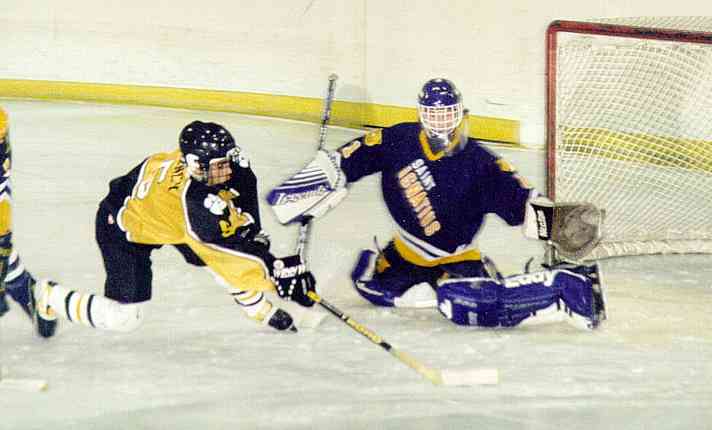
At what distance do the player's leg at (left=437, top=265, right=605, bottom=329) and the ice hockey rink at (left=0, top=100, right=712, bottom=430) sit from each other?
0.05 metres

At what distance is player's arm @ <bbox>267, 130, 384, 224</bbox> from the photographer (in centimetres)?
272

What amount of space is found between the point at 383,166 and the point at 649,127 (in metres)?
1.27

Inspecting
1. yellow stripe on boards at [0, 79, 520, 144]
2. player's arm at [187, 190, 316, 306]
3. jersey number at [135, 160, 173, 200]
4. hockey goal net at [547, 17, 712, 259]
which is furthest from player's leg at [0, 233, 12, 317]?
hockey goal net at [547, 17, 712, 259]

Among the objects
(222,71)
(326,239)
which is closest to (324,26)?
(222,71)

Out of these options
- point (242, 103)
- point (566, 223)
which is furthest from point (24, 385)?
point (242, 103)

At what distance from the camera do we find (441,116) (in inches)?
103

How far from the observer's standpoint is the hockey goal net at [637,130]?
10.1 ft

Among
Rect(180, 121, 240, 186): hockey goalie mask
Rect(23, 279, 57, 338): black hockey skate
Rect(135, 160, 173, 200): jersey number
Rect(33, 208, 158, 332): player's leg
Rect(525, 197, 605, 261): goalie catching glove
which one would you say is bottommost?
Rect(23, 279, 57, 338): black hockey skate

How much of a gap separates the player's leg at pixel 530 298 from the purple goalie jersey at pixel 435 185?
15 centimetres

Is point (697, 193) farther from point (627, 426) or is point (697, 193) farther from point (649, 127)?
point (627, 426)

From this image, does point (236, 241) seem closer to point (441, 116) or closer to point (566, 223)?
point (441, 116)

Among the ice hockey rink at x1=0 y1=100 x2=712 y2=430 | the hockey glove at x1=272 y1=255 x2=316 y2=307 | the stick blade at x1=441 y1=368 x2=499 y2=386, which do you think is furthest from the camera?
the hockey glove at x1=272 y1=255 x2=316 y2=307

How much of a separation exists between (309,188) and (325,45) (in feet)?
5.20

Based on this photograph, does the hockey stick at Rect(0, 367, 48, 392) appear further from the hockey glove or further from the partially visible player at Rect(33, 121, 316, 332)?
the hockey glove
